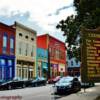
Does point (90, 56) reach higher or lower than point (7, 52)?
lower

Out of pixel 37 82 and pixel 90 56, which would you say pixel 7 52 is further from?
pixel 90 56

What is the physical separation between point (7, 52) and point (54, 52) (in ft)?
83.7

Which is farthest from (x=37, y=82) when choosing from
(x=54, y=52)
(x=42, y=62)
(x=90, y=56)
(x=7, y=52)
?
(x=90, y=56)

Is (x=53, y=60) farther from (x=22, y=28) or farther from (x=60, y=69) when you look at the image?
(x=22, y=28)

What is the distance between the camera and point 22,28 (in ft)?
213

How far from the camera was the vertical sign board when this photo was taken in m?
12.6

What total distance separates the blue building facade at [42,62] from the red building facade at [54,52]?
1.56 m

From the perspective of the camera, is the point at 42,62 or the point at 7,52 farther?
the point at 42,62

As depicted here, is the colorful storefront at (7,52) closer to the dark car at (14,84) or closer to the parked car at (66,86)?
the dark car at (14,84)

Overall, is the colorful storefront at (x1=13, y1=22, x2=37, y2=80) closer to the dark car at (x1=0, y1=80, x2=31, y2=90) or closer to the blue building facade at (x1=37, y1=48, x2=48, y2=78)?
the blue building facade at (x1=37, y1=48, x2=48, y2=78)

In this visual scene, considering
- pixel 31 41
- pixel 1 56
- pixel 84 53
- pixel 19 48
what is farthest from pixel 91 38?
pixel 31 41

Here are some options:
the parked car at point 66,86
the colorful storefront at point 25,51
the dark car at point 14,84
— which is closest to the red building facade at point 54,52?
the colorful storefront at point 25,51

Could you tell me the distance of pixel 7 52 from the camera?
59062mm

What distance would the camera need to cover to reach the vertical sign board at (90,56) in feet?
41.4
